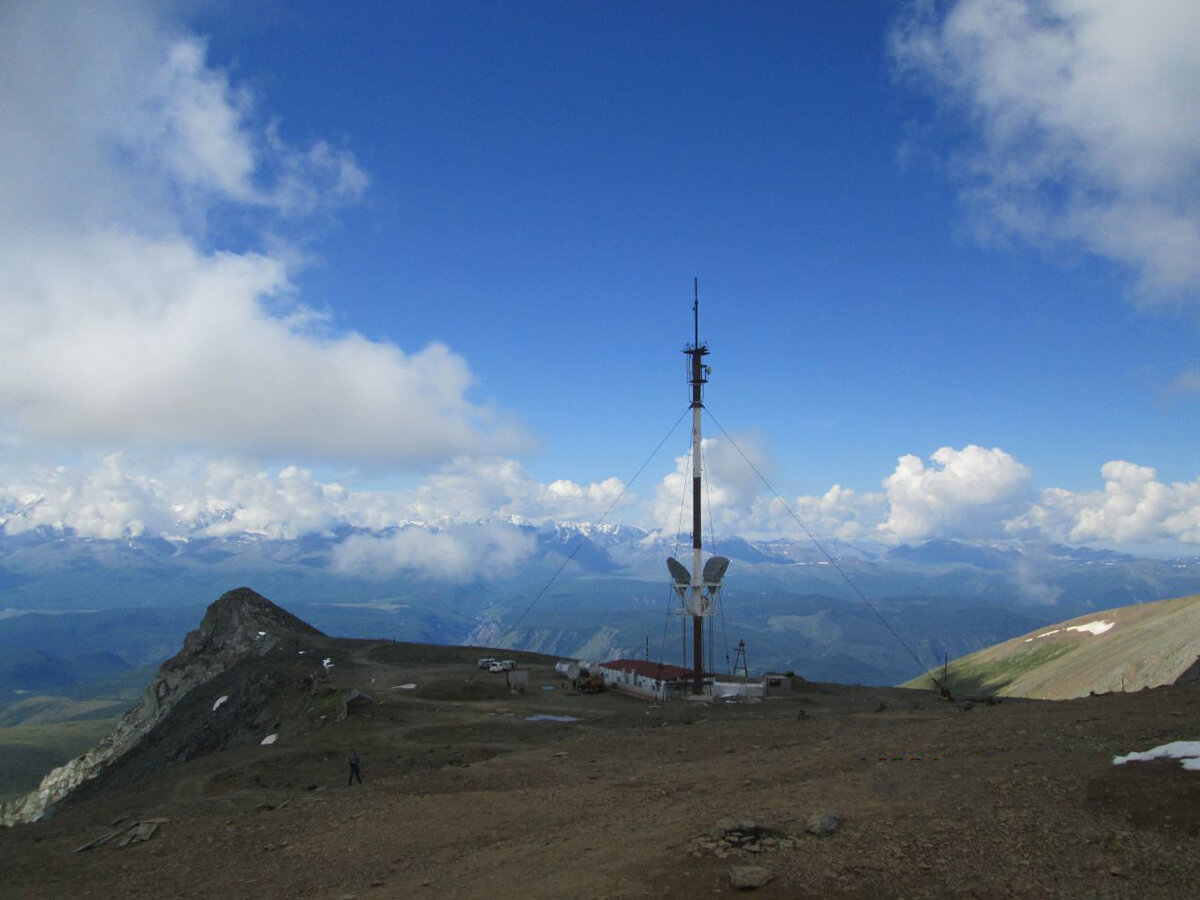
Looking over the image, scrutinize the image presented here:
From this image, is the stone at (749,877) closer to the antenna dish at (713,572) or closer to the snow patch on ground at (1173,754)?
the snow patch on ground at (1173,754)

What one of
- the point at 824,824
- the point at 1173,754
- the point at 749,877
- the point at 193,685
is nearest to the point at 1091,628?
the point at 1173,754

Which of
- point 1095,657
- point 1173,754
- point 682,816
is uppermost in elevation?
point 1095,657

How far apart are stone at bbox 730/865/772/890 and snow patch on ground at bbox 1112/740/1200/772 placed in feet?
34.1

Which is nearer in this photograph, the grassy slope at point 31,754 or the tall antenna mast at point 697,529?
the tall antenna mast at point 697,529

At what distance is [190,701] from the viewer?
77.8 metres

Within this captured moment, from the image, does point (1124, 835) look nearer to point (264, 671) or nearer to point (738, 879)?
point (738, 879)

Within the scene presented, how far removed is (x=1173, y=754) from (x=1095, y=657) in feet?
380

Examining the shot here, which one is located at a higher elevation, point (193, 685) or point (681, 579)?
point (681, 579)

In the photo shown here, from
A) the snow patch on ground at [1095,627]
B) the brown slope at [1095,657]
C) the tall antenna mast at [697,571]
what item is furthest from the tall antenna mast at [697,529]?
the snow patch on ground at [1095,627]

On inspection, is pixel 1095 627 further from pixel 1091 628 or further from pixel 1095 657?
pixel 1095 657

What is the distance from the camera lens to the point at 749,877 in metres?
14.7

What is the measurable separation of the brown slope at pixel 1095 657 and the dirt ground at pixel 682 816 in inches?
1761

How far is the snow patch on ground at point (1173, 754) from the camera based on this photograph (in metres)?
17.4

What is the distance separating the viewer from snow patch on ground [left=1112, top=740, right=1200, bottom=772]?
17.4 metres
